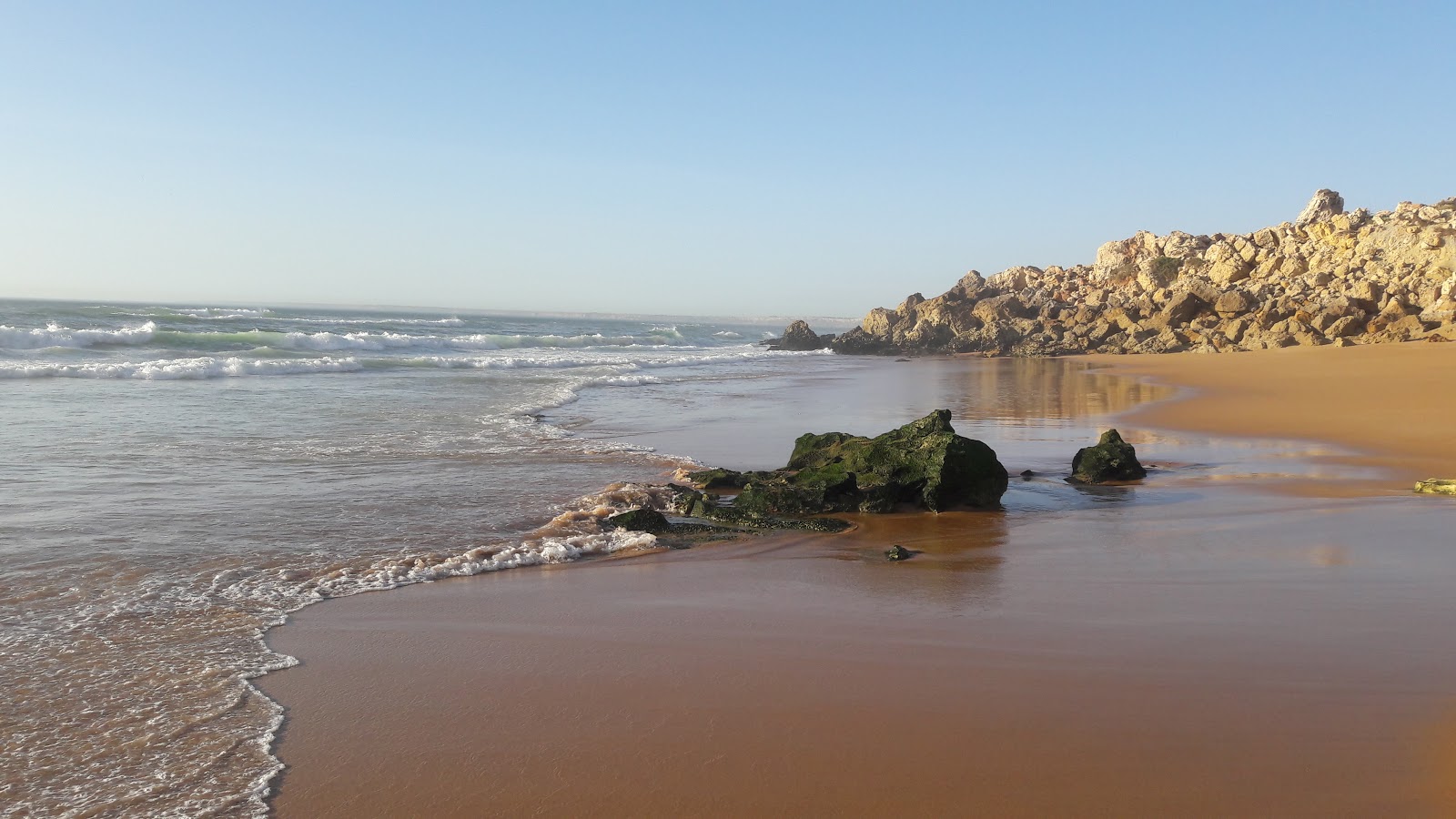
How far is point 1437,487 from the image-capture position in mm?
7812

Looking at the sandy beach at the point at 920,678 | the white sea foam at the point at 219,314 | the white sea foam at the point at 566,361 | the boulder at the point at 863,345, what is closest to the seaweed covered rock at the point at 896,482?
the sandy beach at the point at 920,678

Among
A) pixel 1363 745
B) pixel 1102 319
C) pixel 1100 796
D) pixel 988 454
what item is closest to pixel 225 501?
pixel 988 454

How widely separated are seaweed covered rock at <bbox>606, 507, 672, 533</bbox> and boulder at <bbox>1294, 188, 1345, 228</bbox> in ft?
152

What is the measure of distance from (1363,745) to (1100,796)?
3.52 ft

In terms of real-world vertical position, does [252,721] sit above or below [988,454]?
below

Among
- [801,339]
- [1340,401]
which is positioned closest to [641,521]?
[1340,401]

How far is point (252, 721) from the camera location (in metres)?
3.52

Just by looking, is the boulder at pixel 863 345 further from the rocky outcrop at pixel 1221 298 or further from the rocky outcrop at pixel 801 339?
the rocky outcrop at pixel 801 339

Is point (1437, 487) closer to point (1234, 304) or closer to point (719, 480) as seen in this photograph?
point (719, 480)

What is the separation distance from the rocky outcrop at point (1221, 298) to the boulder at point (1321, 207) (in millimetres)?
63

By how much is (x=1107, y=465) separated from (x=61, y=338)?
34.5 m

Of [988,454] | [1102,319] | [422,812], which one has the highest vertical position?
[1102,319]

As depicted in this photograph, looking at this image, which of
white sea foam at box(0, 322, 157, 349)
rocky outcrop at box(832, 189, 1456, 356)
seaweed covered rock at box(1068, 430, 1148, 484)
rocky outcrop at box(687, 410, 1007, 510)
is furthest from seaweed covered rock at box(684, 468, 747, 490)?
white sea foam at box(0, 322, 157, 349)

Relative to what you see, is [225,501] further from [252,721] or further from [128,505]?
[252,721]
